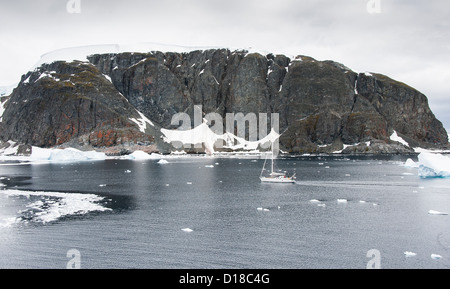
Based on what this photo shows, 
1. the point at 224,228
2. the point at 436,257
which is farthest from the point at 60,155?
the point at 436,257

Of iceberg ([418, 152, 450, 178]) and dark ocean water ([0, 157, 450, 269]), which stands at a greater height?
iceberg ([418, 152, 450, 178])

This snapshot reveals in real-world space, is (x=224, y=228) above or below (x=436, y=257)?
below

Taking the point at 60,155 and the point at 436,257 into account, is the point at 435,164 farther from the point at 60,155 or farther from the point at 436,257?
the point at 60,155

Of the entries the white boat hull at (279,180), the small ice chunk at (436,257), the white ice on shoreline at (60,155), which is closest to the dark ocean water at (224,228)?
the small ice chunk at (436,257)

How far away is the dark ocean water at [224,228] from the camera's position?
88.6 feet

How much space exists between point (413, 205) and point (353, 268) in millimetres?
27149

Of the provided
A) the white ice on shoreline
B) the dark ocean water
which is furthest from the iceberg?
the white ice on shoreline

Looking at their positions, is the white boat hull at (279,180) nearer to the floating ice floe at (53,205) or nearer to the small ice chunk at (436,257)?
the floating ice floe at (53,205)

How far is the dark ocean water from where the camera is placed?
27.0 m

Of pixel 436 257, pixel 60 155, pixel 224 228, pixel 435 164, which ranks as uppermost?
pixel 435 164

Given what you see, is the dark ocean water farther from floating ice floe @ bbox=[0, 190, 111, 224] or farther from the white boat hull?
the white boat hull

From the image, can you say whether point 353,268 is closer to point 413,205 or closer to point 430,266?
point 430,266

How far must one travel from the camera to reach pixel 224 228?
118 ft
